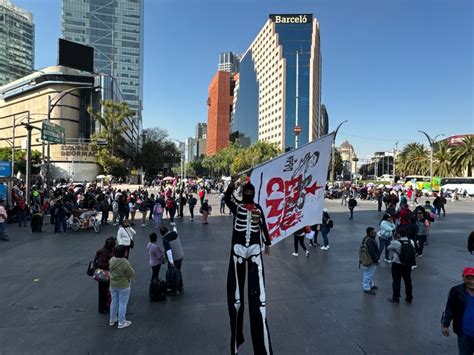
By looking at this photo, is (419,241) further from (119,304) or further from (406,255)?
(119,304)

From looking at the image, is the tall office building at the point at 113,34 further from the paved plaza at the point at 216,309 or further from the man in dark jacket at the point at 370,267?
the man in dark jacket at the point at 370,267

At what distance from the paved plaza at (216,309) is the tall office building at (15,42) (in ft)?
298

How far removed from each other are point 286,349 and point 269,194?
2.06 meters

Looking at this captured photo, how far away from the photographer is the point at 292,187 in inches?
209

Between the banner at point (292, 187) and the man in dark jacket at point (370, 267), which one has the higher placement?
the banner at point (292, 187)

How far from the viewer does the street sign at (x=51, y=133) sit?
17.3 m

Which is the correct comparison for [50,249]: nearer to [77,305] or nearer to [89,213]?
[89,213]

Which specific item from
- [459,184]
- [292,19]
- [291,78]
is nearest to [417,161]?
[459,184]

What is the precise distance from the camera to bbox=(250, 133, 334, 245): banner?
5.00 meters

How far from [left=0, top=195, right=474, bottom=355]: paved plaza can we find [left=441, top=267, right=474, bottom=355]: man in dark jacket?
1361 mm

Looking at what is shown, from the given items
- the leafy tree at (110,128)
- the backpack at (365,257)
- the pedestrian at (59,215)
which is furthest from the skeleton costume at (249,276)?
the leafy tree at (110,128)

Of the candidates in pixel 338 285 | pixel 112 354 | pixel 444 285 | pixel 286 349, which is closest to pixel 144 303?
pixel 112 354

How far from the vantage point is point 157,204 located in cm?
1797

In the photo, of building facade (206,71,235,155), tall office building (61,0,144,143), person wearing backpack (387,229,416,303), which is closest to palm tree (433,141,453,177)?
person wearing backpack (387,229,416,303)
